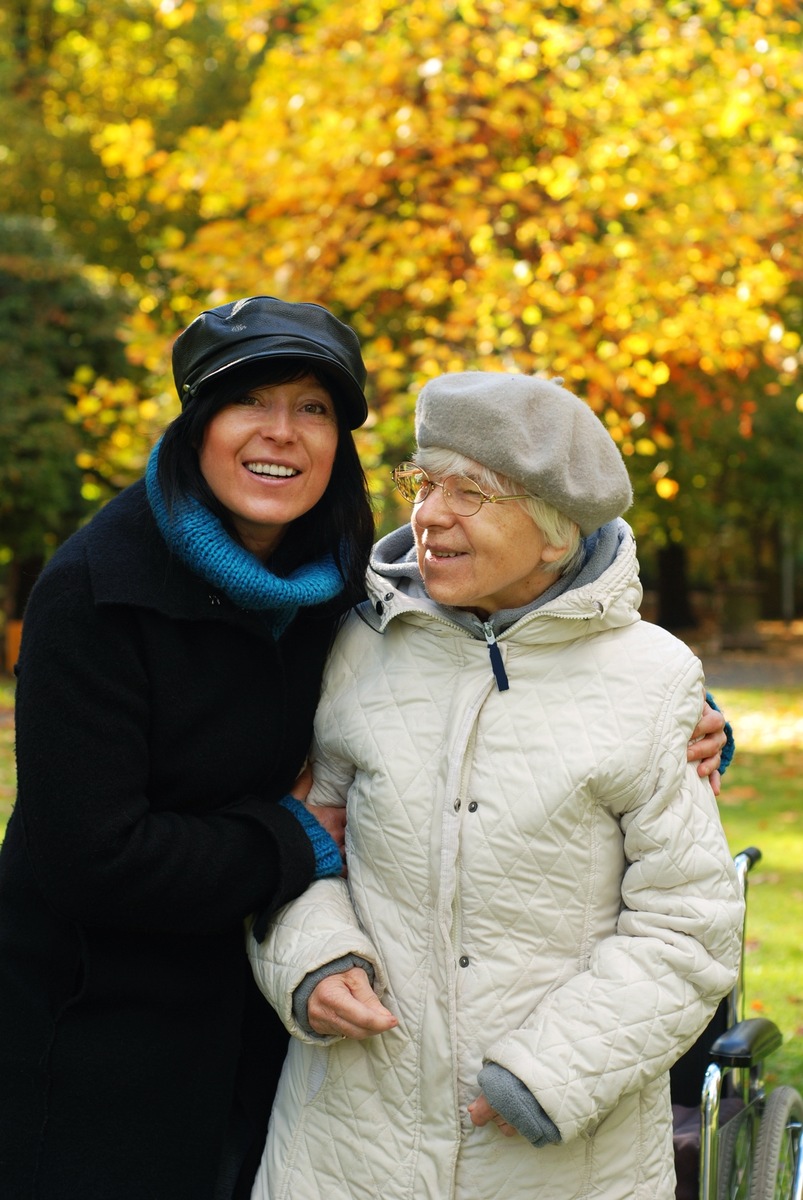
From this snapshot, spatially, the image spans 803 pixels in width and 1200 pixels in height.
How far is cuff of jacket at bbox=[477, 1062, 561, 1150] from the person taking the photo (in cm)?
191

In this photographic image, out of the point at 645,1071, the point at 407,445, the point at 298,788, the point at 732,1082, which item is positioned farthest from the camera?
the point at 407,445

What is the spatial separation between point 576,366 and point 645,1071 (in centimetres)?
631

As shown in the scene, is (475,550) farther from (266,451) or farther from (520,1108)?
(520,1108)

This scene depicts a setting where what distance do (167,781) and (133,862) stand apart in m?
0.17

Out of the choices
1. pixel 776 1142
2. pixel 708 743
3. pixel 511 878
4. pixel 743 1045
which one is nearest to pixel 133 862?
pixel 511 878

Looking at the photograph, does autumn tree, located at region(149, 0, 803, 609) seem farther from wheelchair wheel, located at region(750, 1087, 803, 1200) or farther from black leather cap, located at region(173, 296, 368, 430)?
black leather cap, located at region(173, 296, 368, 430)

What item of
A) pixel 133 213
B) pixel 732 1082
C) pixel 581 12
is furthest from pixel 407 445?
pixel 133 213

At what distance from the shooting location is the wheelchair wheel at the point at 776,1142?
2.86m

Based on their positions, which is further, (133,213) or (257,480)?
(133,213)

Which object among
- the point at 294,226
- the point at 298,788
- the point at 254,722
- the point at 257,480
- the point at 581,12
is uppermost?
the point at 581,12

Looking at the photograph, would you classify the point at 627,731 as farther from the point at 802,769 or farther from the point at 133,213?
the point at 133,213

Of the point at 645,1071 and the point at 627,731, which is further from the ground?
the point at 627,731

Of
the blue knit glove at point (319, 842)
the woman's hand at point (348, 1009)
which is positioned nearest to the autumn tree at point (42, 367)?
the blue knit glove at point (319, 842)

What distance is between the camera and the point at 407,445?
9094mm
